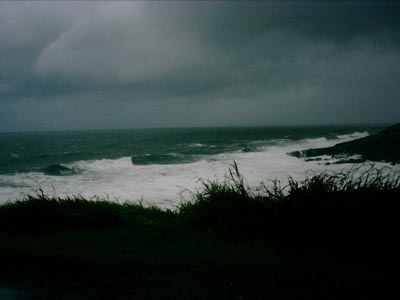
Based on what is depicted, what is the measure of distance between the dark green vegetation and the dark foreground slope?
77.2ft

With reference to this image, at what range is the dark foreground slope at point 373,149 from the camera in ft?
83.5

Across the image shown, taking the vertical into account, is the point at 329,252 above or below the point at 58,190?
above

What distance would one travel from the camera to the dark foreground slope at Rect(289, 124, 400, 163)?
25461 mm

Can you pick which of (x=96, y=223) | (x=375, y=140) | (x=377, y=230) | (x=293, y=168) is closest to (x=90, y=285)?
(x=96, y=223)

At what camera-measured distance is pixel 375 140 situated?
29.2 metres

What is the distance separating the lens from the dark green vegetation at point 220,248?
10.2 ft

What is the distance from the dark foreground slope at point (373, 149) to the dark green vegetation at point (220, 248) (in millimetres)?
23541

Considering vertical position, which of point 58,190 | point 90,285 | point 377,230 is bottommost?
point 58,190

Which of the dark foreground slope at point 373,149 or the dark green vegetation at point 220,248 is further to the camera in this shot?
the dark foreground slope at point 373,149

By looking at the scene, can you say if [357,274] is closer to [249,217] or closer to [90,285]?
[249,217]

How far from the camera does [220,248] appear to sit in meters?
4.05

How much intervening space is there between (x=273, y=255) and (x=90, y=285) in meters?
2.26

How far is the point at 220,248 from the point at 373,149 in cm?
2924

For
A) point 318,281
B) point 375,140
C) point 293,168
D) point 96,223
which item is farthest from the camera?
point 375,140
